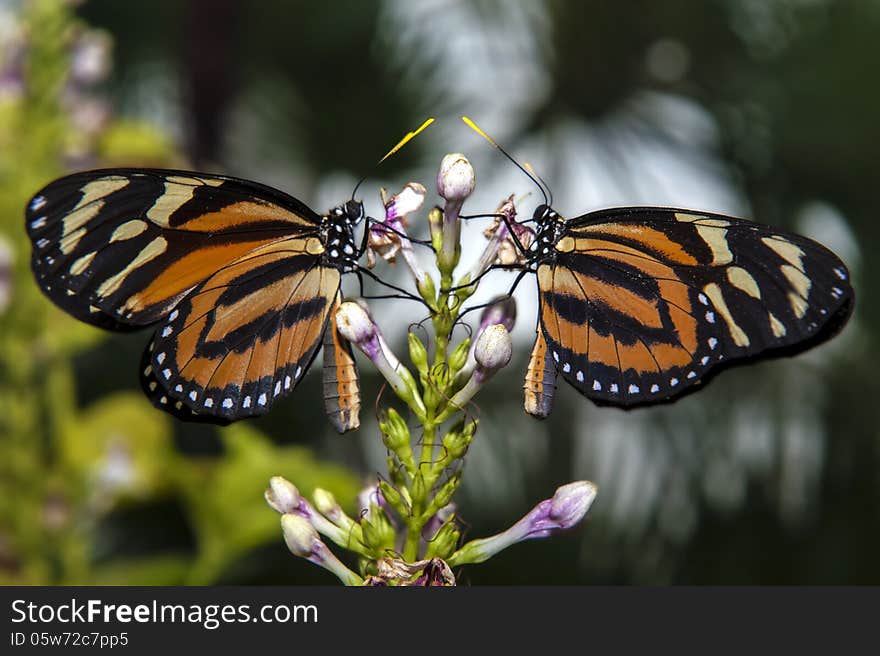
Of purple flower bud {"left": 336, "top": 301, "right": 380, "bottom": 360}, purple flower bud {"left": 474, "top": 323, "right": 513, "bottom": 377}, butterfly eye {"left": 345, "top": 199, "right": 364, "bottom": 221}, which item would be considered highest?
butterfly eye {"left": 345, "top": 199, "right": 364, "bottom": 221}

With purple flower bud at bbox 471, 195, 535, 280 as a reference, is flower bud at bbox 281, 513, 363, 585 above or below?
below

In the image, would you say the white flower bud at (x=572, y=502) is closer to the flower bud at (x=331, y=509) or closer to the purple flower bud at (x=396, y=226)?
the flower bud at (x=331, y=509)

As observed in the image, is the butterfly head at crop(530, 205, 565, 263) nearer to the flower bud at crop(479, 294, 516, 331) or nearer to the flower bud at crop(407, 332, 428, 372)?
the flower bud at crop(479, 294, 516, 331)

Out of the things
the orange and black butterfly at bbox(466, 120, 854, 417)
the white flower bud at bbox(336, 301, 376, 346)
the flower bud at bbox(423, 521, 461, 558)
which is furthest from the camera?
the orange and black butterfly at bbox(466, 120, 854, 417)

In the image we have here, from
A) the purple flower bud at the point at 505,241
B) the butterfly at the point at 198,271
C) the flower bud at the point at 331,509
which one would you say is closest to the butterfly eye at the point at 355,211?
the butterfly at the point at 198,271

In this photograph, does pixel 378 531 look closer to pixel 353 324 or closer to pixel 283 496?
pixel 283 496

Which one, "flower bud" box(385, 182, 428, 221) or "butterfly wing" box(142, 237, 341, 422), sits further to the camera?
"butterfly wing" box(142, 237, 341, 422)

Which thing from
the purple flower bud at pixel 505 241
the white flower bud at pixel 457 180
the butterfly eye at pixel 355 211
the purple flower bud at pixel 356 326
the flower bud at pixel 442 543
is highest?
the butterfly eye at pixel 355 211

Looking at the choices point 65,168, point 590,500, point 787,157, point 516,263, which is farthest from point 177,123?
point 590,500

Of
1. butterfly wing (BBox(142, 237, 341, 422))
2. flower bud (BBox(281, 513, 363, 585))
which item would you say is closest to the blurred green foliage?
butterfly wing (BBox(142, 237, 341, 422))
